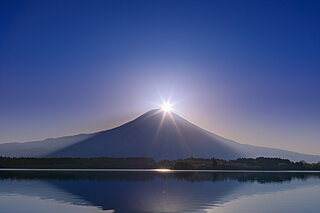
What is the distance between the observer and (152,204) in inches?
1539

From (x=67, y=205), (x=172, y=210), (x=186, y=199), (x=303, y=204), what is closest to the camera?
(x=172, y=210)

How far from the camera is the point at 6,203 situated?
39.0 meters

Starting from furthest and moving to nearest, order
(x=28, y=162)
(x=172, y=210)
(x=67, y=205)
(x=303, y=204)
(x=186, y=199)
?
(x=28, y=162) < (x=186, y=199) < (x=303, y=204) < (x=67, y=205) < (x=172, y=210)

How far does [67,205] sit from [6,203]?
6401 mm

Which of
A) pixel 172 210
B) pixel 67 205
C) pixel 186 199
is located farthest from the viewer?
pixel 186 199

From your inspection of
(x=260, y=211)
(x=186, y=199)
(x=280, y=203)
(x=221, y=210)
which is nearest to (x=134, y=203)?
(x=186, y=199)

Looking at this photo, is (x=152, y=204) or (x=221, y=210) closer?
(x=221, y=210)

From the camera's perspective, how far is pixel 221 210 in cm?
3547

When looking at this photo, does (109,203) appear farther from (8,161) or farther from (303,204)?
(8,161)

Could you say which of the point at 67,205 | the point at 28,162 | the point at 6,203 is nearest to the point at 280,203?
the point at 67,205

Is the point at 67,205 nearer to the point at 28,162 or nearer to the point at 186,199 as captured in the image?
the point at 186,199

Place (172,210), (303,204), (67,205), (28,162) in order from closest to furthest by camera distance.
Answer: (172,210), (67,205), (303,204), (28,162)

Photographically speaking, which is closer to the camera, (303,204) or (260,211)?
(260,211)

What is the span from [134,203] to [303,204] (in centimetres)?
1786
